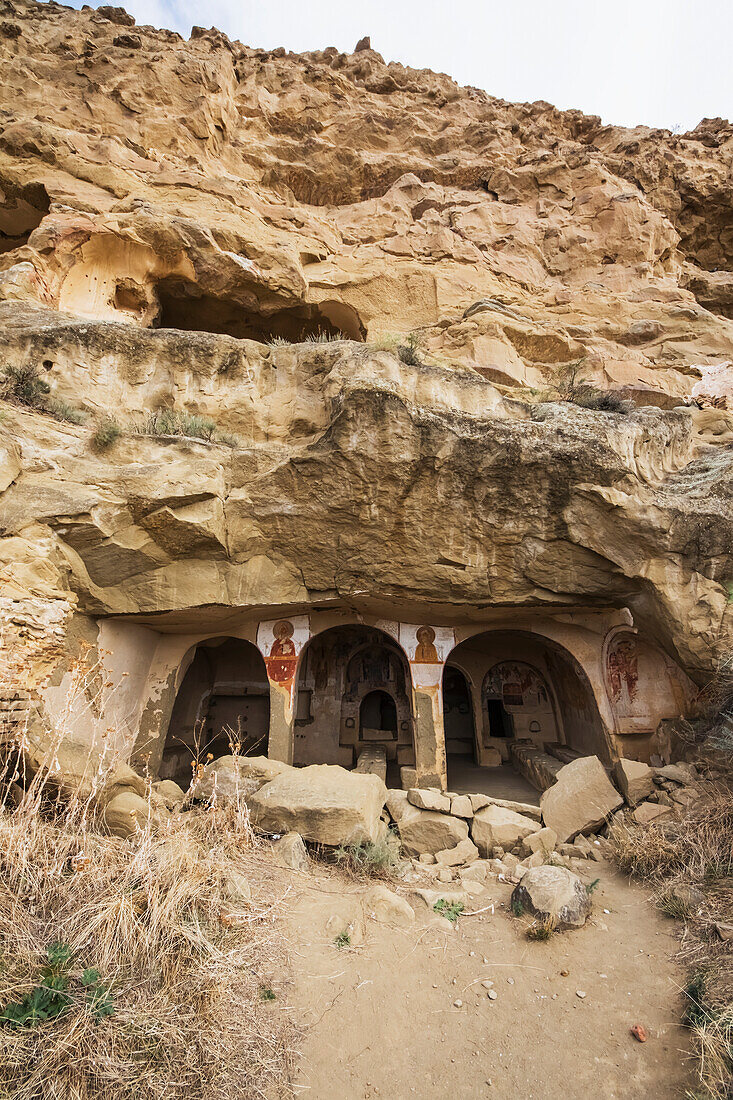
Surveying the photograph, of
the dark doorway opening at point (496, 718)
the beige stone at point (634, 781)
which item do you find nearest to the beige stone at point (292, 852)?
the beige stone at point (634, 781)

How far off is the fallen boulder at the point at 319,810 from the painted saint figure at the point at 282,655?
3.21 metres

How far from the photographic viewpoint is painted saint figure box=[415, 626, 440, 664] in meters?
8.66

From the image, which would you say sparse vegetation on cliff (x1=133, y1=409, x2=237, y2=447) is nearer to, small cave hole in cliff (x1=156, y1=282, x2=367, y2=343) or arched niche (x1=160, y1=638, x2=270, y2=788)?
small cave hole in cliff (x1=156, y1=282, x2=367, y2=343)

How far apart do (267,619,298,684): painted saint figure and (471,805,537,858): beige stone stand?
3.99 meters

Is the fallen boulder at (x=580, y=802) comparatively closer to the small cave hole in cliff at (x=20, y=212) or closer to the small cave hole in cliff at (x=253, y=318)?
the small cave hole in cliff at (x=253, y=318)

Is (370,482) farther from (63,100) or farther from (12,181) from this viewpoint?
(63,100)

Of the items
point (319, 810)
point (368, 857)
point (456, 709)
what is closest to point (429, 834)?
point (368, 857)

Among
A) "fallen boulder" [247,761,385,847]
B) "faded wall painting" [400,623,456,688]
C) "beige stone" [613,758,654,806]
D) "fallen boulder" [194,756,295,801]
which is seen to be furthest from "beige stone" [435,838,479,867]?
"faded wall painting" [400,623,456,688]

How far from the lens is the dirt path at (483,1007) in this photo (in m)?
Result: 2.42

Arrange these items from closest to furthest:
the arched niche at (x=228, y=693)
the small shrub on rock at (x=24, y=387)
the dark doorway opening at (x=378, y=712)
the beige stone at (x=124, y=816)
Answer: the beige stone at (x=124, y=816) < the small shrub on rock at (x=24, y=387) < the arched niche at (x=228, y=693) < the dark doorway opening at (x=378, y=712)

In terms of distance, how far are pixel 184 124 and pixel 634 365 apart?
10878mm

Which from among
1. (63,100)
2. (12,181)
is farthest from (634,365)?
(63,100)

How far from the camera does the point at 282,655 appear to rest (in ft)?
27.8

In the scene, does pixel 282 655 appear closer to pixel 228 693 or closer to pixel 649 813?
pixel 228 693
